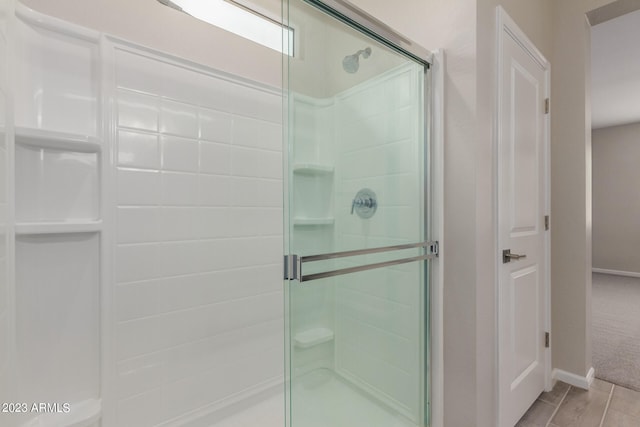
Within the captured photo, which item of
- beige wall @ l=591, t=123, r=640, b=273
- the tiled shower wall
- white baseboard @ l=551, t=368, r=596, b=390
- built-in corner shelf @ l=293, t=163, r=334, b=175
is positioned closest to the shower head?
built-in corner shelf @ l=293, t=163, r=334, b=175

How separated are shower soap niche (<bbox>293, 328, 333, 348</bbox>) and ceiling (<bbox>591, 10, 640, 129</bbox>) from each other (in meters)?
3.46

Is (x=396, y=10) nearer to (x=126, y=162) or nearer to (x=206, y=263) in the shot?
(x=126, y=162)

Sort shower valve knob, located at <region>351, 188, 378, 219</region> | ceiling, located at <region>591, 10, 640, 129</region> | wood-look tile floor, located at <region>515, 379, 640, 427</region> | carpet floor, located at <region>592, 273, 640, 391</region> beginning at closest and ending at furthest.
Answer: shower valve knob, located at <region>351, 188, 378, 219</region>, wood-look tile floor, located at <region>515, 379, 640, 427</region>, carpet floor, located at <region>592, 273, 640, 391</region>, ceiling, located at <region>591, 10, 640, 129</region>

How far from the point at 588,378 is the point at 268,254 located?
2295mm

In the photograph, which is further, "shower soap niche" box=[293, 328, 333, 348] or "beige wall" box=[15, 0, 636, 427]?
"beige wall" box=[15, 0, 636, 427]

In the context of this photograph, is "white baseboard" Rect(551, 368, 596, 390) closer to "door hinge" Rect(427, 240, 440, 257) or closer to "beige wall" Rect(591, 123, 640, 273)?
"door hinge" Rect(427, 240, 440, 257)

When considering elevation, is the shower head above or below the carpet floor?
above

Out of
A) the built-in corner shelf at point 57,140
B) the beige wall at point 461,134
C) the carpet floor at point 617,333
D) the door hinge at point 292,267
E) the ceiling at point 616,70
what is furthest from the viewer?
the ceiling at point 616,70

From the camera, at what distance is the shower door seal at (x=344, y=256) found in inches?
39.3

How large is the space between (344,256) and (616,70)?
14.7ft

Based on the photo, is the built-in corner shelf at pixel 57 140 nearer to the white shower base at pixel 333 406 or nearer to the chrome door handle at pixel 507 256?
the white shower base at pixel 333 406

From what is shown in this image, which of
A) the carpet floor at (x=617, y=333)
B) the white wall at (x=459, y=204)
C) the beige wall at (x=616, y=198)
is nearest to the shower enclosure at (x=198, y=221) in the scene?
the white wall at (x=459, y=204)

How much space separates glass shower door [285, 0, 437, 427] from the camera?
3.35 ft

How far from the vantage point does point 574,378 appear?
201cm
